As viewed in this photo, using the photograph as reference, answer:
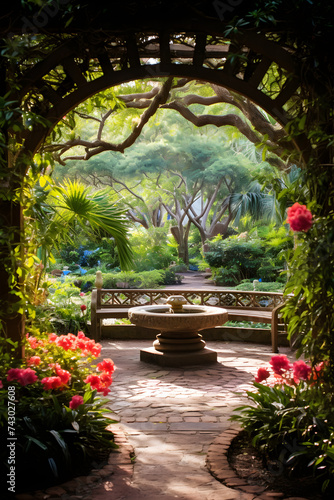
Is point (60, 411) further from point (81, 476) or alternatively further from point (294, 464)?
point (294, 464)

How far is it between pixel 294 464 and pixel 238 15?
3043 millimetres

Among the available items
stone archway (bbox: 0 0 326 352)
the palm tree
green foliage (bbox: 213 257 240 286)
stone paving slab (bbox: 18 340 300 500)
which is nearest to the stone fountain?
stone paving slab (bbox: 18 340 300 500)

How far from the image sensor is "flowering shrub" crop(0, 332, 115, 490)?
3.47 meters

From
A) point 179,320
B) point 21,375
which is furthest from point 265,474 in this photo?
point 179,320

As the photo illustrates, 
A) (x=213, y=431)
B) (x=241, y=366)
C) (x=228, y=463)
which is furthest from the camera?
(x=241, y=366)

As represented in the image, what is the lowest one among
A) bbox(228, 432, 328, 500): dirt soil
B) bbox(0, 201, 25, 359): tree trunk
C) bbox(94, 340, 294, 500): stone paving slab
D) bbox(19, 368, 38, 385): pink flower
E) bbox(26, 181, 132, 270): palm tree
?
bbox(94, 340, 294, 500): stone paving slab

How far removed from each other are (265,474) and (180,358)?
12.0ft

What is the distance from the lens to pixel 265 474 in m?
3.57

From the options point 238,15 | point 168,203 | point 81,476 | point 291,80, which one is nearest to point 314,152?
point 291,80

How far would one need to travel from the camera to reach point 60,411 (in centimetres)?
378

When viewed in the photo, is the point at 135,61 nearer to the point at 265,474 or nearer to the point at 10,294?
the point at 10,294

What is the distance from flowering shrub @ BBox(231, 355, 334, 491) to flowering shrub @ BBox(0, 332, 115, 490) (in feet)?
3.64

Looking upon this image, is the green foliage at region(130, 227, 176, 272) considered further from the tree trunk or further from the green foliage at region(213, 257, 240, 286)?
the tree trunk

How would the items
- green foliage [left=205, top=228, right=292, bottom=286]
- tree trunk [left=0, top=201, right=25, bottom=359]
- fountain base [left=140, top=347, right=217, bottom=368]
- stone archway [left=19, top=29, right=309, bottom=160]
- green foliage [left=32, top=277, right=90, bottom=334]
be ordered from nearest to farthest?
stone archway [left=19, top=29, right=309, bottom=160]
tree trunk [left=0, top=201, right=25, bottom=359]
fountain base [left=140, top=347, right=217, bottom=368]
green foliage [left=32, top=277, right=90, bottom=334]
green foliage [left=205, top=228, right=292, bottom=286]
